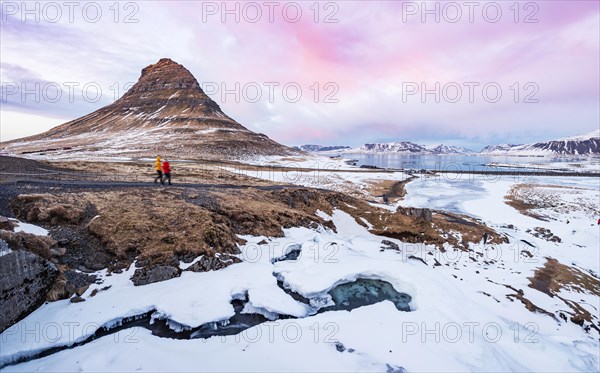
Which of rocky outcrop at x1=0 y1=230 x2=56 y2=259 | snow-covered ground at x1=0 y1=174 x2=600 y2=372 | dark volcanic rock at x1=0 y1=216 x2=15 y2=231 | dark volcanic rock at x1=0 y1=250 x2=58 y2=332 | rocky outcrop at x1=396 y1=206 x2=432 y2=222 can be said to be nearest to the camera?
snow-covered ground at x1=0 y1=174 x2=600 y2=372

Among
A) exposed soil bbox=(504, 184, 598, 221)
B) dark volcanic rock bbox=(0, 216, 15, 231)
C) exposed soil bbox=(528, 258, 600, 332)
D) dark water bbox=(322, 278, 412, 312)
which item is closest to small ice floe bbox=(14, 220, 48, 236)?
dark volcanic rock bbox=(0, 216, 15, 231)

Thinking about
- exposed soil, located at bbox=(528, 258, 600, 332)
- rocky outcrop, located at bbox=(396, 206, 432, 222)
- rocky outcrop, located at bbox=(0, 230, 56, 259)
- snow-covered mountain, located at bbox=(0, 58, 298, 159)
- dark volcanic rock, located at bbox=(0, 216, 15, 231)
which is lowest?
exposed soil, located at bbox=(528, 258, 600, 332)

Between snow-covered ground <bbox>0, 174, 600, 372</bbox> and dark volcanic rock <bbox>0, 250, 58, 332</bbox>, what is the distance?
0.36 metres

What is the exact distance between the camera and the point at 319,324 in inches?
395

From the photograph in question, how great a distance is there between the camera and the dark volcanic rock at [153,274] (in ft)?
36.1

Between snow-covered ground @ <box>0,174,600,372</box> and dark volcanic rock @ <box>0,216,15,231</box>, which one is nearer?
snow-covered ground @ <box>0,174,600,372</box>

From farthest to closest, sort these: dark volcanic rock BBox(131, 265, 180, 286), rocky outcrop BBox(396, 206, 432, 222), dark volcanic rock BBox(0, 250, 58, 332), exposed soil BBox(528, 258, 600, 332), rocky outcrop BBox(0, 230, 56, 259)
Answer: rocky outcrop BBox(396, 206, 432, 222)
exposed soil BBox(528, 258, 600, 332)
dark volcanic rock BBox(131, 265, 180, 286)
rocky outcrop BBox(0, 230, 56, 259)
dark volcanic rock BBox(0, 250, 58, 332)

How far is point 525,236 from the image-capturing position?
24.4 meters

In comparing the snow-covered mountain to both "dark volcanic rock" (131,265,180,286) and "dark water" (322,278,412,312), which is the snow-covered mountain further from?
"dark water" (322,278,412,312)

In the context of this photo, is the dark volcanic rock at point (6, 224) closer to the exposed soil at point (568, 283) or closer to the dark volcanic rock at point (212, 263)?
the dark volcanic rock at point (212, 263)

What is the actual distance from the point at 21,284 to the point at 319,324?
380 inches

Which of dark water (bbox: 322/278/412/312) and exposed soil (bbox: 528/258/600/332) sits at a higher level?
dark water (bbox: 322/278/412/312)

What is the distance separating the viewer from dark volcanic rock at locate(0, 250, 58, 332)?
8180mm

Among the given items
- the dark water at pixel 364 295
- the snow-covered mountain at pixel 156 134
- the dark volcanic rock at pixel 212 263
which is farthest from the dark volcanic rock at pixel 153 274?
the snow-covered mountain at pixel 156 134
